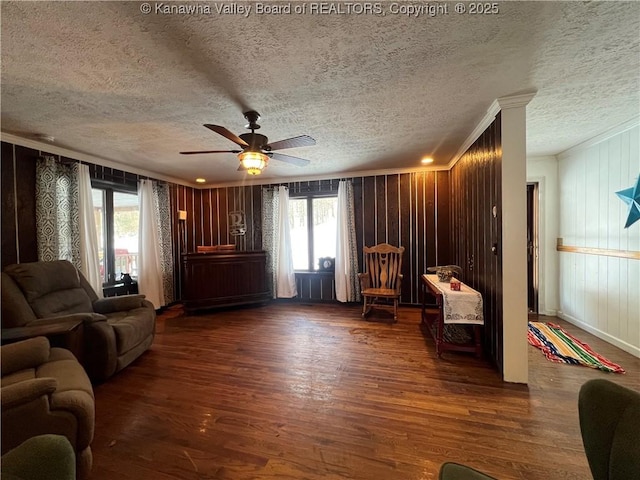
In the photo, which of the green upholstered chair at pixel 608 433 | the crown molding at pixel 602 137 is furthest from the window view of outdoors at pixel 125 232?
the crown molding at pixel 602 137

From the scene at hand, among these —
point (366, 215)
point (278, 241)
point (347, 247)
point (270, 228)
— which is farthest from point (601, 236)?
point (270, 228)

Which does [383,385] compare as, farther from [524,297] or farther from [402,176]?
[402,176]

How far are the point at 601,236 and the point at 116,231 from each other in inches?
252

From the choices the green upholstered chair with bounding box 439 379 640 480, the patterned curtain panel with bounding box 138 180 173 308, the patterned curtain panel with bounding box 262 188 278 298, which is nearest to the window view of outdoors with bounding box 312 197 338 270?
the patterned curtain panel with bounding box 262 188 278 298

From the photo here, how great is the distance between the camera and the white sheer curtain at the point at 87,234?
3.10 meters

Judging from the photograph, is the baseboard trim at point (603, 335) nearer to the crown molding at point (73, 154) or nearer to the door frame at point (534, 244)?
the door frame at point (534, 244)

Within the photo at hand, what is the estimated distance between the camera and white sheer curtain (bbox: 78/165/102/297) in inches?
122

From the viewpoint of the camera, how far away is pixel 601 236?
9.46 feet

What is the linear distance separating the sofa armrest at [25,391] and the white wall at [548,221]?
5.17m

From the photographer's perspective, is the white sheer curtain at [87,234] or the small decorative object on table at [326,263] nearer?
the white sheer curtain at [87,234]

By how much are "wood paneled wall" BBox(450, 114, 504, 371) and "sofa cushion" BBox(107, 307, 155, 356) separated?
3316 mm

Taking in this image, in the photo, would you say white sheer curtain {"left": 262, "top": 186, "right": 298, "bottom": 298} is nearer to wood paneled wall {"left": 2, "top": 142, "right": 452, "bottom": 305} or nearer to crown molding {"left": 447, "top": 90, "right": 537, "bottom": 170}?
wood paneled wall {"left": 2, "top": 142, "right": 452, "bottom": 305}

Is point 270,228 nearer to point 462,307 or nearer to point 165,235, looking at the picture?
point 165,235

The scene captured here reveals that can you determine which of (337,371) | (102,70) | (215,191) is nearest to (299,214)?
(215,191)
